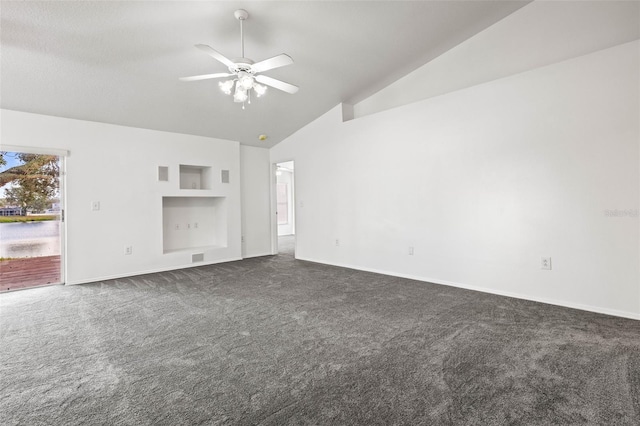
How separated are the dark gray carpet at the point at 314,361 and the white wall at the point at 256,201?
2.95 meters

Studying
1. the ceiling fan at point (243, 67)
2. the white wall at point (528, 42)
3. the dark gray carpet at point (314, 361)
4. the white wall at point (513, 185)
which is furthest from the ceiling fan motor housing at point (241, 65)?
the white wall at point (528, 42)

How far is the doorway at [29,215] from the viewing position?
14.0ft

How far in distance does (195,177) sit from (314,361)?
516 centimetres

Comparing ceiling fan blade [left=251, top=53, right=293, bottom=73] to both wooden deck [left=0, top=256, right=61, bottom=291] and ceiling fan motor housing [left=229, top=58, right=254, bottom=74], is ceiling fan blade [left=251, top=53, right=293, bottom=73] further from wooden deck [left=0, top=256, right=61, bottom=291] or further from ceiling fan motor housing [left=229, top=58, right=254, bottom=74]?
wooden deck [left=0, top=256, right=61, bottom=291]

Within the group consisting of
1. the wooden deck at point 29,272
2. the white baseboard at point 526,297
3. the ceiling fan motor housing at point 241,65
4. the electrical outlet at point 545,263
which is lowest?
the white baseboard at point 526,297

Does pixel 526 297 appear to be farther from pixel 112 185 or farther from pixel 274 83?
pixel 112 185

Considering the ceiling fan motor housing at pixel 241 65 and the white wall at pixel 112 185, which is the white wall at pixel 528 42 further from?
the white wall at pixel 112 185

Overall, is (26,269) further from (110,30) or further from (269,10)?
(269,10)

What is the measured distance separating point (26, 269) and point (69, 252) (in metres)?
0.99

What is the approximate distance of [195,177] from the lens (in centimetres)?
635

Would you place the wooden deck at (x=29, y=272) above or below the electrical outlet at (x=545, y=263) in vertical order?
below

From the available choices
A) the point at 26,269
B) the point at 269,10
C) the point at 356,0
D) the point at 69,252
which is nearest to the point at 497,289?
the point at 356,0

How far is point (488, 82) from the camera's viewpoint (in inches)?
153

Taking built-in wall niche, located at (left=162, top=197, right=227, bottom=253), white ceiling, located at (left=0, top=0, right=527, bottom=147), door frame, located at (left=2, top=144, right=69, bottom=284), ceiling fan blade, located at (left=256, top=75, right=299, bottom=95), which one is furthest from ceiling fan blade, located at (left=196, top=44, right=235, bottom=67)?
built-in wall niche, located at (left=162, top=197, right=227, bottom=253)
